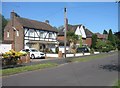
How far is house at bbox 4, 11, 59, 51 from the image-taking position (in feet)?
179

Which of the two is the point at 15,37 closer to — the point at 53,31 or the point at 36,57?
the point at 53,31

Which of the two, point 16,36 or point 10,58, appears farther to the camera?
point 16,36

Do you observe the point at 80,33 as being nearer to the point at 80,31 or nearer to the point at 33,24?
the point at 80,31

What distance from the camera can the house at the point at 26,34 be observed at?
54.5 meters

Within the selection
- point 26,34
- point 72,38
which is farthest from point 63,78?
point 72,38

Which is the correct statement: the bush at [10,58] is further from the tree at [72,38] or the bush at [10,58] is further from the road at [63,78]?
the tree at [72,38]

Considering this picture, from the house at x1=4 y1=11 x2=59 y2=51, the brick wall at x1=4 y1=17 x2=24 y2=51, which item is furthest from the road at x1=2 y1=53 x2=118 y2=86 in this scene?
the house at x1=4 y1=11 x2=59 y2=51

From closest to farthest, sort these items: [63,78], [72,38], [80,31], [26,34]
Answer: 1. [63,78]
2. [26,34]
3. [72,38]
4. [80,31]

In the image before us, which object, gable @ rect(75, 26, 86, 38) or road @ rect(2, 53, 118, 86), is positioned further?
gable @ rect(75, 26, 86, 38)

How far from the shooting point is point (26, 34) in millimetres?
55125

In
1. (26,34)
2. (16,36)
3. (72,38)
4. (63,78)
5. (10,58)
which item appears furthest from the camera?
(72,38)

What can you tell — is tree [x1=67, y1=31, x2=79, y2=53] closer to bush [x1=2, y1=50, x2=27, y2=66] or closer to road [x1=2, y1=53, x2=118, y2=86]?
bush [x1=2, y1=50, x2=27, y2=66]

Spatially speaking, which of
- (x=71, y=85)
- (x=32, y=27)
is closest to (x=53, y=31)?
(x=32, y=27)

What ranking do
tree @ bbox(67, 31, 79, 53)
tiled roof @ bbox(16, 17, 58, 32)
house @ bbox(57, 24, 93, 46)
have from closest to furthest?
tiled roof @ bbox(16, 17, 58, 32) → tree @ bbox(67, 31, 79, 53) → house @ bbox(57, 24, 93, 46)
